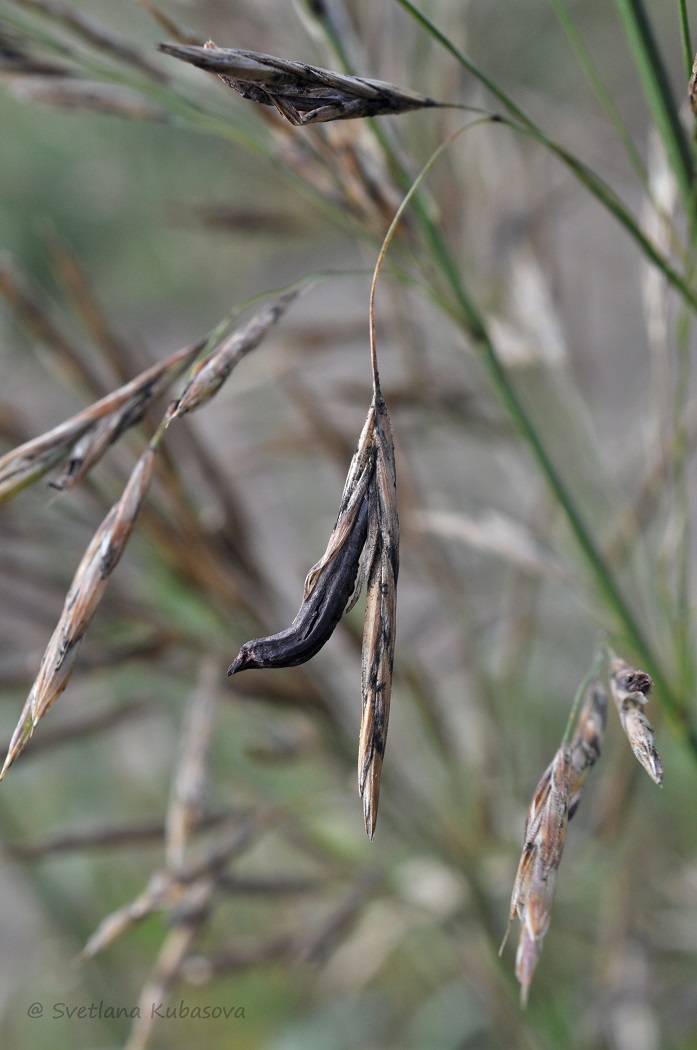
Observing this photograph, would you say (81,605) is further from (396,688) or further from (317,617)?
(396,688)

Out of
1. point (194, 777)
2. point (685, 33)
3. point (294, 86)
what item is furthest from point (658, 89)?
point (194, 777)

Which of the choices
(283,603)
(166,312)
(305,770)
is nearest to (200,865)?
(283,603)

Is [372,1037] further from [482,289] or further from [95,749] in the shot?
[482,289]

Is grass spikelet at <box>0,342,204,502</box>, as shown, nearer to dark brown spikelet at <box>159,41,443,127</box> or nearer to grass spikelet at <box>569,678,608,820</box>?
dark brown spikelet at <box>159,41,443,127</box>

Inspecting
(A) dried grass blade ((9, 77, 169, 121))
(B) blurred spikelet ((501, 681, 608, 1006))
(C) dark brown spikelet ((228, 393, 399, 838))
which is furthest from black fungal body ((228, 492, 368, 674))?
(A) dried grass blade ((9, 77, 169, 121))

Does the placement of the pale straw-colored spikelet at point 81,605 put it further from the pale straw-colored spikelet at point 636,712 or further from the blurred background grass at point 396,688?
the pale straw-colored spikelet at point 636,712

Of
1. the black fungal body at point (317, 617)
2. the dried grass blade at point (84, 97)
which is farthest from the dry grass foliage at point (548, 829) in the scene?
the dried grass blade at point (84, 97)
